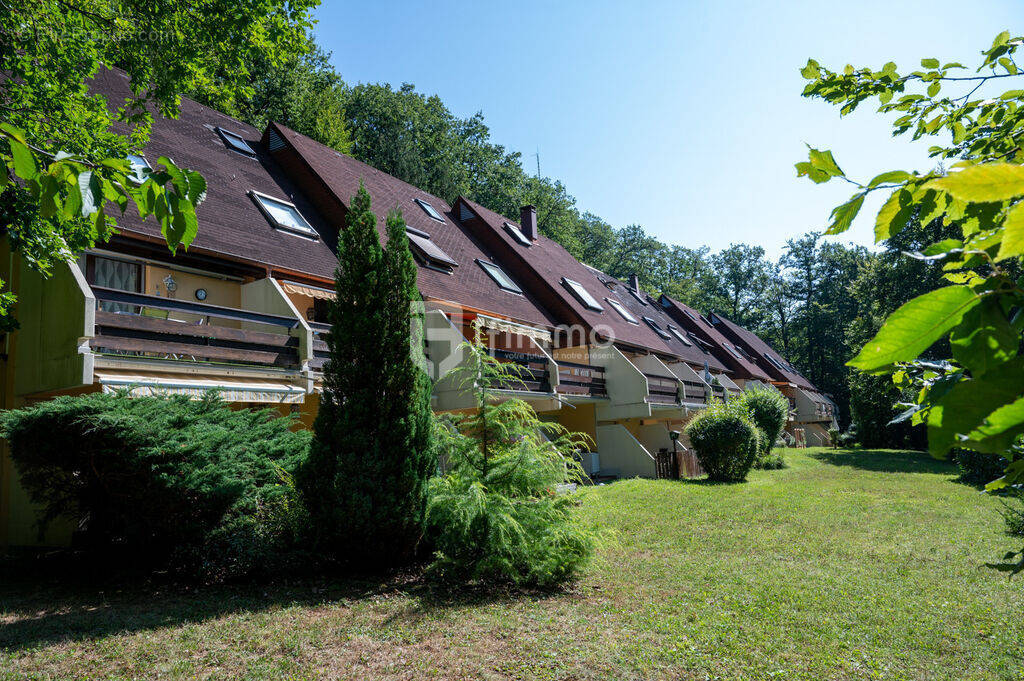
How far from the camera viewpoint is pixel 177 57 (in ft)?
35.2

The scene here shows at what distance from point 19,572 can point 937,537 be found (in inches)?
596

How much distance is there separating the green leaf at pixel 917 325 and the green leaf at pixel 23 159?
2.37m

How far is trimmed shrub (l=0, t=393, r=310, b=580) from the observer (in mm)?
8023

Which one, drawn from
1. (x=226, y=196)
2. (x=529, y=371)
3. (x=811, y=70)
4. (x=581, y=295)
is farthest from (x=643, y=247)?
(x=811, y=70)

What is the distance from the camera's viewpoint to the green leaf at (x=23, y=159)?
80.0 inches

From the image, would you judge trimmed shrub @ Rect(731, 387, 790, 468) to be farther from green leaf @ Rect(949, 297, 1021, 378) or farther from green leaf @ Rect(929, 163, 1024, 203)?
green leaf @ Rect(929, 163, 1024, 203)

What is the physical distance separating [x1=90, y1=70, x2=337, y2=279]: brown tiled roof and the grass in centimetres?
674

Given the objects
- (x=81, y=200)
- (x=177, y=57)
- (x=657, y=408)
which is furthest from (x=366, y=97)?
(x=81, y=200)

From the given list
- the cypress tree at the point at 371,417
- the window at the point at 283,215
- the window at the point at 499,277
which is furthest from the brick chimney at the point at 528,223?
the cypress tree at the point at 371,417

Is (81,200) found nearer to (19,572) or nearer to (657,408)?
(19,572)

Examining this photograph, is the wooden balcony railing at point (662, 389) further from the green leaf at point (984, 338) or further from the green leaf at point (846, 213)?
the green leaf at point (984, 338)

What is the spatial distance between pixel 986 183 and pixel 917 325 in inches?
8.4

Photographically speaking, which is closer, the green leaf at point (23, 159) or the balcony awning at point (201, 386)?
the green leaf at point (23, 159)

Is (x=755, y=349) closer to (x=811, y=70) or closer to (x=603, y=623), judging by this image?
(x=603, y=623)
